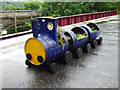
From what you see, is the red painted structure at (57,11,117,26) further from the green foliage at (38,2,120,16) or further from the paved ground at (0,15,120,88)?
the paved ground at (0,15,120,88)

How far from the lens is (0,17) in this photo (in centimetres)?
3569

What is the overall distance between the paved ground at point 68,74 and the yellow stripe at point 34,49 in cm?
58

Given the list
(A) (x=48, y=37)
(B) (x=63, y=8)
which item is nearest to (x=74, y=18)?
(B) (x=63, y=8)

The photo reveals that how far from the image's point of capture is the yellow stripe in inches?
221

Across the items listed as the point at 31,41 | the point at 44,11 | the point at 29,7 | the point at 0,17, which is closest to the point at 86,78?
the point at 31,41

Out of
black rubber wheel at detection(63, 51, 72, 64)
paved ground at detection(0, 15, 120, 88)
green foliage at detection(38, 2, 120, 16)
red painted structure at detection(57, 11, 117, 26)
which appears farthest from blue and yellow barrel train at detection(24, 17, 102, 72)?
green foliage at detection(38, 2, 120, 16)

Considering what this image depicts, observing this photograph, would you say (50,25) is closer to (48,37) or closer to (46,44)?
(48,37)

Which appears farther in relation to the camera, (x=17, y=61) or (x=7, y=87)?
(x=17, y=61)

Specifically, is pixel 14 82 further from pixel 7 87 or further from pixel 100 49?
pixel 100 49

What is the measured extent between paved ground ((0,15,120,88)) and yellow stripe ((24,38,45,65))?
58cm

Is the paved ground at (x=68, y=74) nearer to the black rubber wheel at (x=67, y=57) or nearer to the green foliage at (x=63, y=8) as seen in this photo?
the black rubber wheel at (x=67, y=57)

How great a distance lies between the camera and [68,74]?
5.84m

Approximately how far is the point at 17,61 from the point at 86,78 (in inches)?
154

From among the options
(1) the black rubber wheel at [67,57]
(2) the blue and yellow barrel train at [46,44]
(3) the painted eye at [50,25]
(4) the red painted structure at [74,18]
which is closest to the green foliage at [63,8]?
(4) the red painted structure at [74,18]
